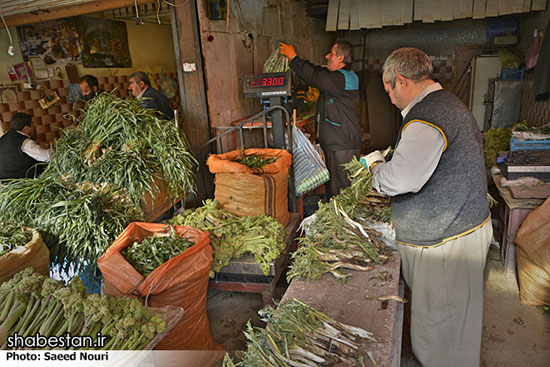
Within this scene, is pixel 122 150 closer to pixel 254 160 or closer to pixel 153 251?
pixel 153 251

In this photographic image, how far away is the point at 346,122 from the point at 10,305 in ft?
12.7

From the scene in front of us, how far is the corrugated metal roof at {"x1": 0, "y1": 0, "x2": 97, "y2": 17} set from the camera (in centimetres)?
409

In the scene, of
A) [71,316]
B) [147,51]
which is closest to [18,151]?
[71,316]

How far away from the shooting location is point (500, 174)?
172 inches

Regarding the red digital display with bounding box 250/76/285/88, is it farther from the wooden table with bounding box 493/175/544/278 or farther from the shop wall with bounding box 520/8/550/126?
the shop wall with bounding box 520/8/550/126

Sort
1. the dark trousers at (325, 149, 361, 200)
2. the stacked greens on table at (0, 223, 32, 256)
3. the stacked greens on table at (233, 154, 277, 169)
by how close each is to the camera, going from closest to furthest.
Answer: the stacked greens on table at (0, 223, 32, 256), the stacked greens on table at (233, 154, 277, 169), the dark trousers at (325, 149, 361, 200)

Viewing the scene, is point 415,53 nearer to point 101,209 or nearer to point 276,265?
point 276,265

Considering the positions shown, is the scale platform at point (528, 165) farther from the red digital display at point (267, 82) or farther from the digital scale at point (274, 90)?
the red digital display at point (267, 82)

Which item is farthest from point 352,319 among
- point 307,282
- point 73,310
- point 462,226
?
point 73,310

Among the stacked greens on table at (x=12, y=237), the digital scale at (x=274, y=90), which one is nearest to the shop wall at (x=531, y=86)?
the digital scale at (x=274, y=90)

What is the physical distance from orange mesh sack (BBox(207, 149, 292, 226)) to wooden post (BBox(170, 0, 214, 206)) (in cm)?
72

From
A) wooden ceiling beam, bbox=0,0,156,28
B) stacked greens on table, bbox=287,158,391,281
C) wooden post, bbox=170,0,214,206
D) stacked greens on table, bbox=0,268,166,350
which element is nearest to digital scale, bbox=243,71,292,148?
wooden post, bbox=170,0,214,206

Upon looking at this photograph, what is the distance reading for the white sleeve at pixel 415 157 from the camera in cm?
213

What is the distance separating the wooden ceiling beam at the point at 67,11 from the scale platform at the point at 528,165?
13.4ft
